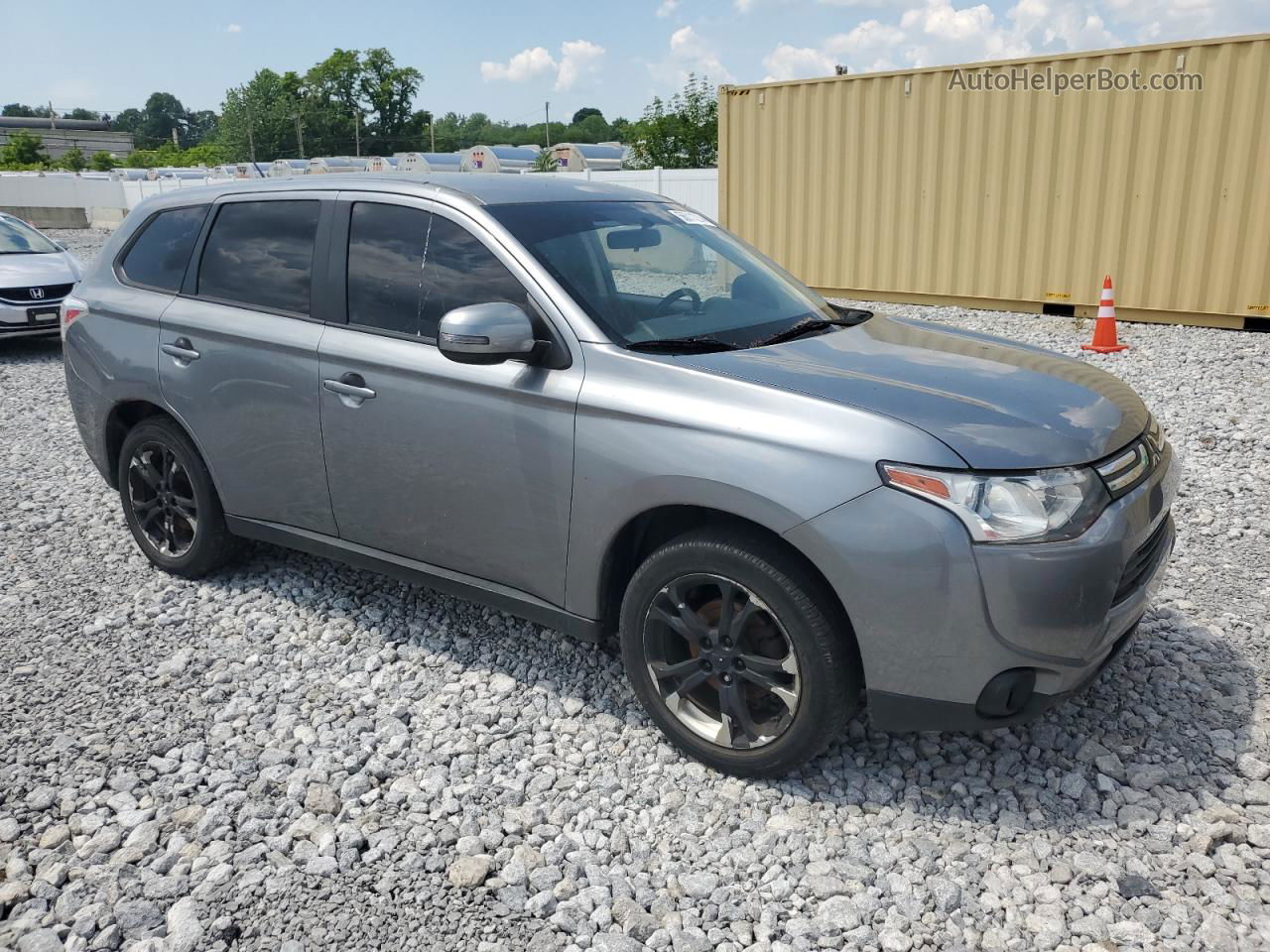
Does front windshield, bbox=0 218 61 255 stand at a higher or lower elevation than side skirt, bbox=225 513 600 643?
higher

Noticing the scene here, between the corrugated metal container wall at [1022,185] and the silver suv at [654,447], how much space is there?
7.97m

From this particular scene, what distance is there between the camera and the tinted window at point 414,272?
362 centimetres

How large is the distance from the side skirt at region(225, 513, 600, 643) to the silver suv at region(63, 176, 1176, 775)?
0.01m

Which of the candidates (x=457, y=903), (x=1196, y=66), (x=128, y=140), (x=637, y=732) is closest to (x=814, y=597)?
(x=637, y=732)

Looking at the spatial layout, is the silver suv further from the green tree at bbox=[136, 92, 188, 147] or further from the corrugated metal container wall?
the green tree at bbox=[136, 92, 188, 147]

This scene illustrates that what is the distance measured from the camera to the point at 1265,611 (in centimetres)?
434

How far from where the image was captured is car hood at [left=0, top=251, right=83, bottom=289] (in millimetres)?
11180

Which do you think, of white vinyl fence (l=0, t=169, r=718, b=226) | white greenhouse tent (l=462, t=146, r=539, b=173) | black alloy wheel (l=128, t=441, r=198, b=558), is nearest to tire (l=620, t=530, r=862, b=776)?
black alloy wheel (l=128, t=441, r=198, b=558)

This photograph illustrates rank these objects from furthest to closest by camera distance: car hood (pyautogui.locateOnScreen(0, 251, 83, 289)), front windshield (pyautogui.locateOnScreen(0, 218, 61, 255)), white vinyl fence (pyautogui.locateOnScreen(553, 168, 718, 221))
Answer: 1. white vinyl fence (pyautogui.locateOnScreen(553, 168, 718, 221))
2. front windshield (pyautogui.locateOnScreen(0, 218, 61, 255))
3. car hood (pyautogui.locateOnScreen(0, 251, 83, 289))

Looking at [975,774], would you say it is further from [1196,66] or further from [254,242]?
[1196,66]

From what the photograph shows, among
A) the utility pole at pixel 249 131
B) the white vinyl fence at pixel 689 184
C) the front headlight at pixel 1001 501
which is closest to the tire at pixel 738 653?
the front headlight at pixel 1001 501

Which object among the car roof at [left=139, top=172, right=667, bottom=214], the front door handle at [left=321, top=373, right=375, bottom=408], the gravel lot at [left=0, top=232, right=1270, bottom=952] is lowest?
the gravel lot at [left=0, top=232, right=1270, bottom=952]

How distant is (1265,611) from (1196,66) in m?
7.87

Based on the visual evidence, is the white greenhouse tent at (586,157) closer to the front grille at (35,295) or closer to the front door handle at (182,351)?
the front grille at (35,295)
